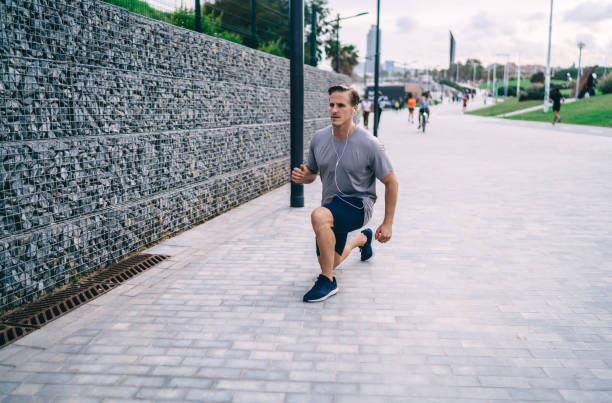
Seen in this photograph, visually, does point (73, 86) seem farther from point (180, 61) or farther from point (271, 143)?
point (271, 143)

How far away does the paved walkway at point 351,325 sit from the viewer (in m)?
2.94

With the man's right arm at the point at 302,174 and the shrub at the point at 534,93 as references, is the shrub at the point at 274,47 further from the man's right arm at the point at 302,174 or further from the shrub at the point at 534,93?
the shrub at the point at 534,93

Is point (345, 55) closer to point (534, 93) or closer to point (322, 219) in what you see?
point (534, 93)

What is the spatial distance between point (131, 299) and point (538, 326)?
3097 millimetres

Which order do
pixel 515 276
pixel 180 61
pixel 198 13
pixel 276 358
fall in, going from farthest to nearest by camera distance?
pixel 198 13
pixel 180 61
pixel 515 276
pixel 276 358

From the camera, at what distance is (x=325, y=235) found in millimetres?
4152

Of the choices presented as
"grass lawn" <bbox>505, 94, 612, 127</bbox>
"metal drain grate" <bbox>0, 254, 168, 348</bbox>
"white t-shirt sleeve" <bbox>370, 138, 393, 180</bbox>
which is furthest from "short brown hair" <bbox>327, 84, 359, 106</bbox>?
"grass lawn" <bbox>505, 94, 612, 127</bbox>

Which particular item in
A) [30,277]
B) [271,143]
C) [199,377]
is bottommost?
[199,377]

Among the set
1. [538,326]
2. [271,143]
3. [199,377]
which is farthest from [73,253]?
[271,143]

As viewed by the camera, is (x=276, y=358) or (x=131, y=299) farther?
(x=131, y=299)

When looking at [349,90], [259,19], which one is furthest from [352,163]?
[259,19]

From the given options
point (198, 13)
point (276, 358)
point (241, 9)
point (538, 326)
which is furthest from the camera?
point (241, 9)

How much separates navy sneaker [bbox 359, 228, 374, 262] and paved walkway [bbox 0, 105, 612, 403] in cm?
13

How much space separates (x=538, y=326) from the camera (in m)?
3.74
